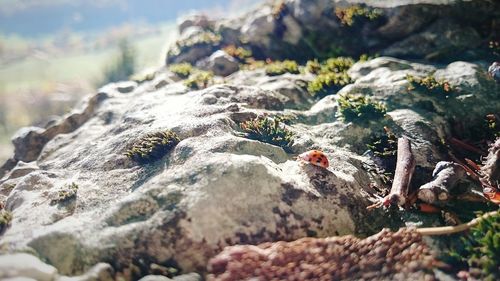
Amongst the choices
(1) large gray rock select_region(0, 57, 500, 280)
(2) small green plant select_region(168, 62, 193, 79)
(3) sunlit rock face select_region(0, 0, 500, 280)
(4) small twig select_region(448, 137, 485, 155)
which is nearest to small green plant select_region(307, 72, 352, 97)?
(3) sunlit rock face select_region(0, 0, 500, 280)

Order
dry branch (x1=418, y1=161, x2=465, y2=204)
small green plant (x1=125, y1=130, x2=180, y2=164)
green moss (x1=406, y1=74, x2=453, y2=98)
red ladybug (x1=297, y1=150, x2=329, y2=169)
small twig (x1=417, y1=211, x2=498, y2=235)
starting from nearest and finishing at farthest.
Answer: small twig (x1=417, y1=211, x2=498, y2=235)
dry branch (x1=418, y1=161, x2=465, y2=204)
red ladybug (x1=297, y1=150, x2=329, y2=169)
small green plant (x1=125, y1=130, x2=180, y2=164)
green moss (x1=406, y1=74, x2=453, y2=98)

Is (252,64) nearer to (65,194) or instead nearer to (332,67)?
(332,67)

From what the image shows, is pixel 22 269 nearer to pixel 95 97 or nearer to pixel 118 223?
pixel 118 223

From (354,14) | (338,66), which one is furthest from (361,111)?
(354,14)

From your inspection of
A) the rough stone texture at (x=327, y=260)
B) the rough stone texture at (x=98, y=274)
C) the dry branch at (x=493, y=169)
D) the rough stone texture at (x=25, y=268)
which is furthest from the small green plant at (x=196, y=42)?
the rough stone texture at (x=327, y=260)

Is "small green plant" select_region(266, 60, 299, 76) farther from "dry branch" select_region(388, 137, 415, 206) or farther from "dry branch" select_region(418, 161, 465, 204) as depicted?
"dry branch" select_region(418, 161, 465, 204)

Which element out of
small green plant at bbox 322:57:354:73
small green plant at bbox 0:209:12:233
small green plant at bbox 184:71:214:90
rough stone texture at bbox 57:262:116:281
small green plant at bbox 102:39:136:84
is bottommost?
rough stone texture at bbox 57:262:116:281
